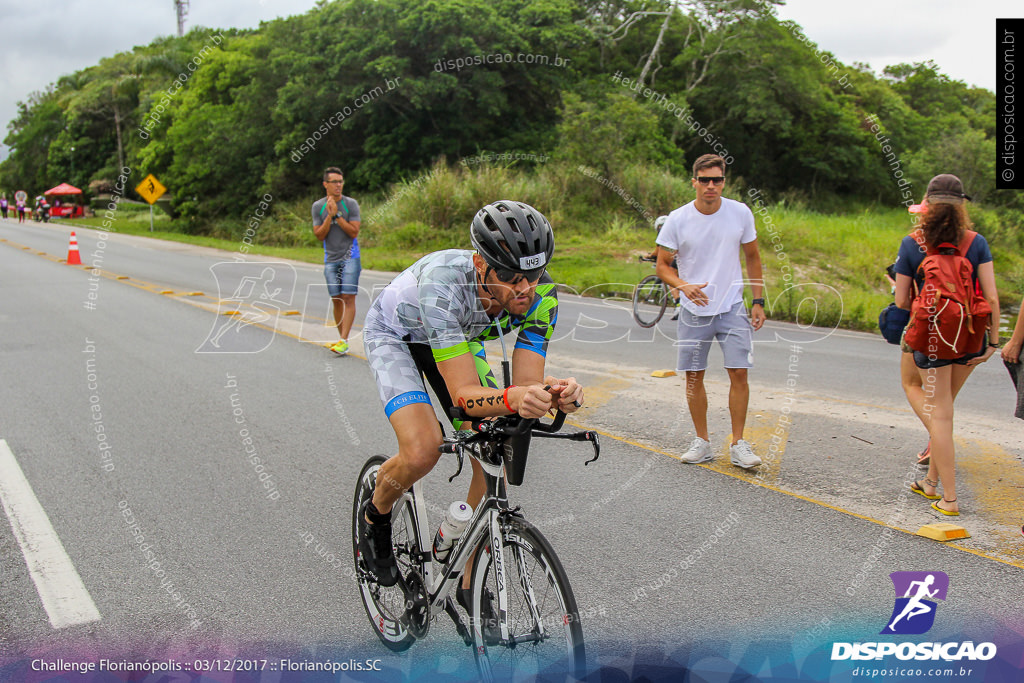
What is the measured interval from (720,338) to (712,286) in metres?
0.38

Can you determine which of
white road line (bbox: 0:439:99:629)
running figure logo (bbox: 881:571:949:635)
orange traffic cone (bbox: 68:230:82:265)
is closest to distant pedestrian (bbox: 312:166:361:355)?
white road line (bbox: 0:439:99:629)

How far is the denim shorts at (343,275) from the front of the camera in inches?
378

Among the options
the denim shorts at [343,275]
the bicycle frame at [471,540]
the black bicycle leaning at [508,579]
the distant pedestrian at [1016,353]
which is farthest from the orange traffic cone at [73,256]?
the distant pedestrian at [1016,353]

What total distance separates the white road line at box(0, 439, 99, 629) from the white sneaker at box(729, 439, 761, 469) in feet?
12.9

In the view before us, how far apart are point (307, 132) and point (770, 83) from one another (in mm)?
21060

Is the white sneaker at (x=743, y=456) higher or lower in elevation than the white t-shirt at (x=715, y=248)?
lower

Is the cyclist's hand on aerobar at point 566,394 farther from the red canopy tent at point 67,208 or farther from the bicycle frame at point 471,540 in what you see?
the red canopy tent at point 67,208

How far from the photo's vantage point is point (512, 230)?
2.85 metres

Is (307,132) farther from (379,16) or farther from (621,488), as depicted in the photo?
(621,488)

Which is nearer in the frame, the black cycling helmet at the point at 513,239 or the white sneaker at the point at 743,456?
the black cycling helmet at the point at 513,239

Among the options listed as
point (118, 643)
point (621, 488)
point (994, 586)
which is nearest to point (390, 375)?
point (118, 643)

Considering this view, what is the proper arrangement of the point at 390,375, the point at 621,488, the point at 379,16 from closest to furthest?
the point at 390,375, the point at 621,488, the point at 379,16

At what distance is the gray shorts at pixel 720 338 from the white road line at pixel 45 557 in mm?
3785

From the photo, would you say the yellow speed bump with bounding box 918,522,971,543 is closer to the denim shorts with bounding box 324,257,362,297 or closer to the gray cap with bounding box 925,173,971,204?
the gray cap with bounding box 925,173,971,204
